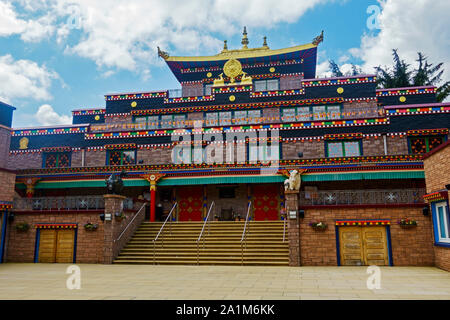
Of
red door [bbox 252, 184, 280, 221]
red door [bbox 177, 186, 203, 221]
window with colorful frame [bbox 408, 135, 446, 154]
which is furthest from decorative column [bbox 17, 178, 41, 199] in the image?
window with colorful frame [bbox 408, 135, 446, 154]

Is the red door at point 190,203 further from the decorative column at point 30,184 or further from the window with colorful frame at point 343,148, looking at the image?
the decorative column at point 30,184

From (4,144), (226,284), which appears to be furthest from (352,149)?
(4,144)

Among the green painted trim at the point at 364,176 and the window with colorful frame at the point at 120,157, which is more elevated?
the window with colorful frame at the point at 120,157

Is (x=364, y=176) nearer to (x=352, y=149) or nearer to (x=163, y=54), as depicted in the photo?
(x=352, y=149)

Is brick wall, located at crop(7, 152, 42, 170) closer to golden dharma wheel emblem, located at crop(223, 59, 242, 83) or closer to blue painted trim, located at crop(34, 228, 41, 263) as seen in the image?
blue painted trim, located at crop(34, 228, 41, 263)

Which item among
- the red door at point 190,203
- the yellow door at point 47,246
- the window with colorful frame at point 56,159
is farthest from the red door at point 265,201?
the window with colorful frame at point 56,159

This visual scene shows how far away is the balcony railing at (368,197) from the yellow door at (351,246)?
5.04 feet

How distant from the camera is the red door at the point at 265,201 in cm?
2394

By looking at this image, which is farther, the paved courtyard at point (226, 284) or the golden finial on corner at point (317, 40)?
the golden finial on corner at point (317, 40)

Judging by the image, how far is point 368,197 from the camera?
1734cm

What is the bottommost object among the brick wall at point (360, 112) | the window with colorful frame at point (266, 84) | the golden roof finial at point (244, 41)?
the brick wall at point (360, 112)

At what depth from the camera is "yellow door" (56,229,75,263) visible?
17.3 m

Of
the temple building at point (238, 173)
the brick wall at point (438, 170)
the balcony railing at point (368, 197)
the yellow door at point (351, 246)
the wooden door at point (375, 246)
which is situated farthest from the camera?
the balcony railing at point (368, 197)

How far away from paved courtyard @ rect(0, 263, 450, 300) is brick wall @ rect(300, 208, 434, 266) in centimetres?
94
